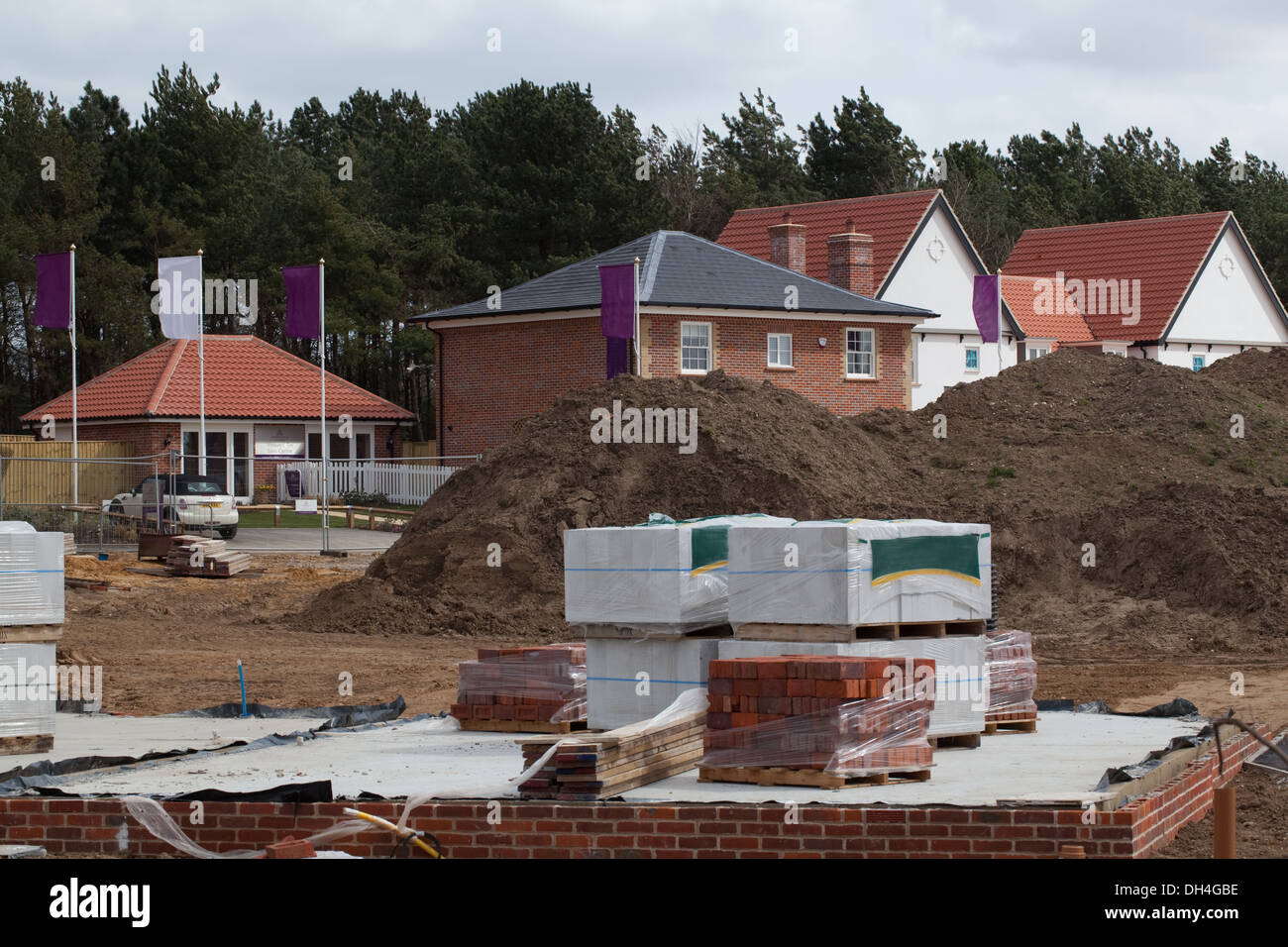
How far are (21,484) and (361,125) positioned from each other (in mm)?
50770

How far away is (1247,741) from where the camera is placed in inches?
478

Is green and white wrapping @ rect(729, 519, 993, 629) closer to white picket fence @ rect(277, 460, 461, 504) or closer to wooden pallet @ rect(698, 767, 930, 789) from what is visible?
wooden pallet @ rect(698, 767, 930, 789)

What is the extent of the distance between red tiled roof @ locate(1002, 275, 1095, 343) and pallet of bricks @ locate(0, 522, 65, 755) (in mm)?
38759

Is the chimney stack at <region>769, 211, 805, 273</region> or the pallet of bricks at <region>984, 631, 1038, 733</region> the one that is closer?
the pallet of bricks at <region>984, 631, 1038, 733</region>

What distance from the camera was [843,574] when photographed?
35.8ft

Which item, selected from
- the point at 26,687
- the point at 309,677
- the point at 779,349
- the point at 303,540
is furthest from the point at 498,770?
the point at 779,349

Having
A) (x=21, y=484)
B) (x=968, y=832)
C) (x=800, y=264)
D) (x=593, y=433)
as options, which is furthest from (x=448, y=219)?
(x=968, y=832)

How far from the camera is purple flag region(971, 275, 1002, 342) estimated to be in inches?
1539

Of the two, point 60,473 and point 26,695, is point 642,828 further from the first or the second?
point 60,473

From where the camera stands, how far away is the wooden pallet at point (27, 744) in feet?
38.4

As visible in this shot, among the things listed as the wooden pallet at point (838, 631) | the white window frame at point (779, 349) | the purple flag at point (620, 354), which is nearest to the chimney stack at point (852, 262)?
the white window frame at point (779, 349)

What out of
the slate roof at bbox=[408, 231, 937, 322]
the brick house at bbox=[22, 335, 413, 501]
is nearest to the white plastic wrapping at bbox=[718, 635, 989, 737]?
the slate roof at bbox=[408, 231, 937, 322]

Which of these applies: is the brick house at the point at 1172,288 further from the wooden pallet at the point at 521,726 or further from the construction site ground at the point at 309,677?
the wooden pallet at the point at 521,726

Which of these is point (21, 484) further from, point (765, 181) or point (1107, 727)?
point (765, 181)
